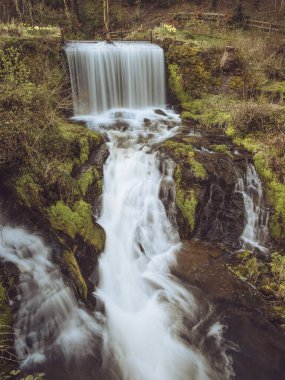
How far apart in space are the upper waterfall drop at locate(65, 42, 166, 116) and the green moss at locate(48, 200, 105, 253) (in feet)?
21.6

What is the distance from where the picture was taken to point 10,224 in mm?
6219

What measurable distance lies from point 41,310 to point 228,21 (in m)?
19.9

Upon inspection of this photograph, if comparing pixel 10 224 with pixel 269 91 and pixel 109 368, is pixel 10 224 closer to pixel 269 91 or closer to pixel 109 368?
pixel 109 368

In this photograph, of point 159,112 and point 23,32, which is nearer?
point 23,32

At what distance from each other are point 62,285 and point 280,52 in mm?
14035

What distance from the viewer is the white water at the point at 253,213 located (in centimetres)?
838

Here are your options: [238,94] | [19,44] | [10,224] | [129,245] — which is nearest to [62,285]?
[10,224]

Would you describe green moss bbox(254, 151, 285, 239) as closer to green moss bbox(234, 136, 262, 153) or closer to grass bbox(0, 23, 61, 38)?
green moss bbox(234, 136, 262, 153)

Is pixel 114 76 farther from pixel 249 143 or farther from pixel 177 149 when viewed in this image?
pixel 249 143

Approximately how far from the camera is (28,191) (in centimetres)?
632

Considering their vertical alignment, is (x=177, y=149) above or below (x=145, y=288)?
above

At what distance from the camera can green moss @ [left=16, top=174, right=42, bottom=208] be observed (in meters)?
6.30

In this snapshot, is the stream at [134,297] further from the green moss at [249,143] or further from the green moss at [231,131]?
the green moss at [231,131]

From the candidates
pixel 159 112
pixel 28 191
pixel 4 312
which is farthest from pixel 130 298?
pixel 159 112
